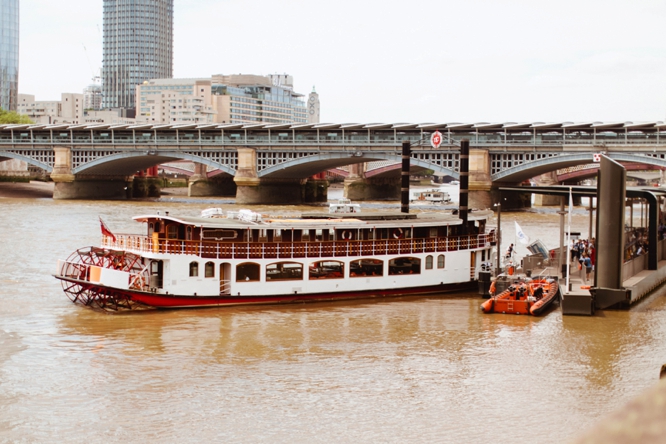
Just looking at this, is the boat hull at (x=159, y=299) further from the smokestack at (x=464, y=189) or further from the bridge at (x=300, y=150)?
the bridge at (x=300, y=150)

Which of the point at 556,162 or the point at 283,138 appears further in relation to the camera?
the point at 283,138

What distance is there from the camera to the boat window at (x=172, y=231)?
2828cm

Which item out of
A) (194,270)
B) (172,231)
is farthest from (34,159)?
(194,270)

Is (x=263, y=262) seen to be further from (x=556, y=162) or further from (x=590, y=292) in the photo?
(x=556, y=162)

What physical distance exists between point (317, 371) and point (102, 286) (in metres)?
10.6

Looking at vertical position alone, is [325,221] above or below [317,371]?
above

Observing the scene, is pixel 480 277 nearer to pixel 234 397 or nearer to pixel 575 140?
pixel 234 397

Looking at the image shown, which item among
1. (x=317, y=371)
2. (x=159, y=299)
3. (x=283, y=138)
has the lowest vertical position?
(x=317, y=371)

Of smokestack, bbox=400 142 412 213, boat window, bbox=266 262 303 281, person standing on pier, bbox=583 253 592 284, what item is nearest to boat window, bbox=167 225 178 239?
boat window, bbox=266 262 303 281

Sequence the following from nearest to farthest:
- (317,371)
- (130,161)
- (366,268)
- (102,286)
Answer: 1. (317,371)
2. (102,286)
3. (366,268)
4. (130,161)

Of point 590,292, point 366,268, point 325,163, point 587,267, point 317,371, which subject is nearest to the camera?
point 317,371

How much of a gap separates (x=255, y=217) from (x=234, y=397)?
42.3 ft

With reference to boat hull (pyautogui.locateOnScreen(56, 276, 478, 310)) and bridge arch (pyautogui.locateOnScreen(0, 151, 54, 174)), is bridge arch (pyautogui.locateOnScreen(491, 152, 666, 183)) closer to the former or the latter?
boat hull (pyautogui.locateOnScreen(56, 276, 478, 310))

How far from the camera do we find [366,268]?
101 ft
